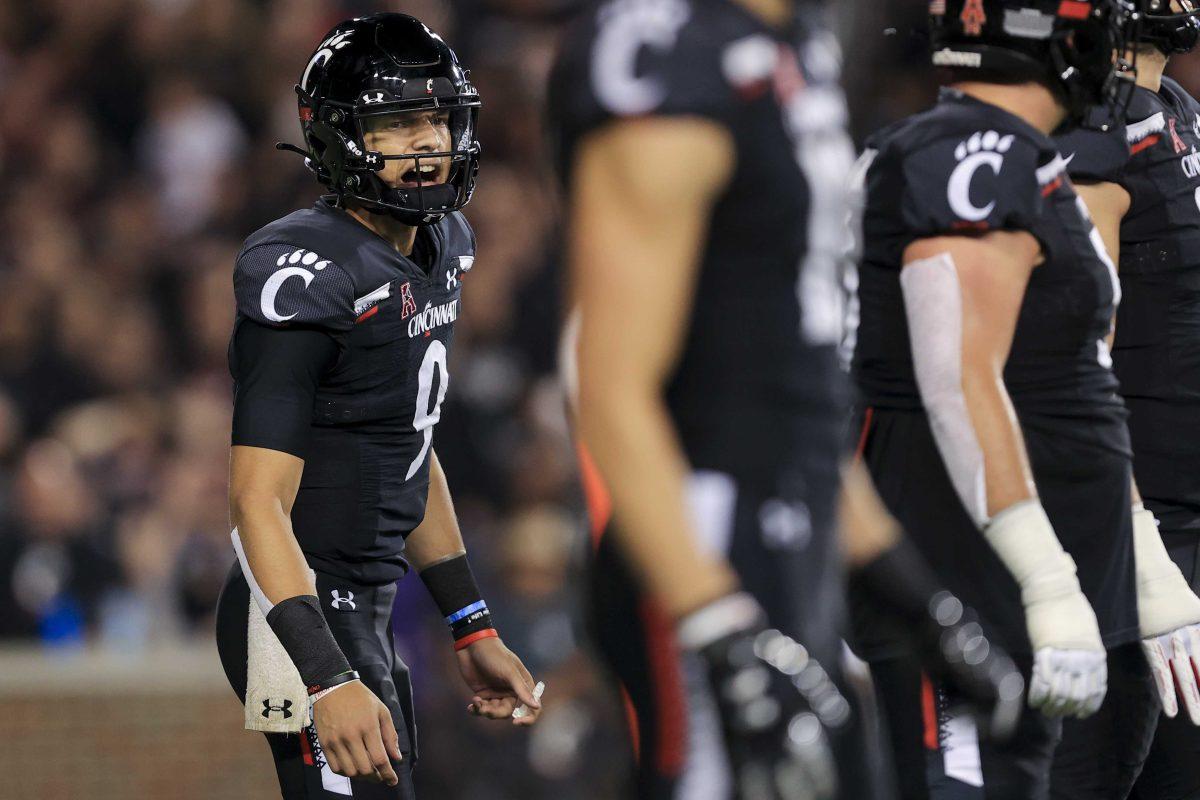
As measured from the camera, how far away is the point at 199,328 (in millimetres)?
8234

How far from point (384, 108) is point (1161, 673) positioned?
197 centimetres

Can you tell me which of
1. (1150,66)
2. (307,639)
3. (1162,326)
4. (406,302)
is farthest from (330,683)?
(1150,66)

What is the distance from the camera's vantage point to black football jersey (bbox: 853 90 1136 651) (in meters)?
3.19

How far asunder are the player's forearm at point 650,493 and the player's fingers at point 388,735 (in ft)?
3.11

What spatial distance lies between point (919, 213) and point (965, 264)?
13 cm

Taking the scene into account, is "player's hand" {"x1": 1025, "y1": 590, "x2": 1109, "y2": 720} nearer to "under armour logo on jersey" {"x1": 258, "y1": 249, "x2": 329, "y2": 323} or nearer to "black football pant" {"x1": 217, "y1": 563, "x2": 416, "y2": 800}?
"black football pant" {"x1": 217, "y1": 563, "x2": 416, "y2": 800}

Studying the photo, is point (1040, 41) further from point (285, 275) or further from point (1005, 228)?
point (285, 275)

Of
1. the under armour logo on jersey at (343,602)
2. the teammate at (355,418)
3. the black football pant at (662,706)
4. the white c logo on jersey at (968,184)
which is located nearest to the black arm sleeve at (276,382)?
the teammate at (355,418)

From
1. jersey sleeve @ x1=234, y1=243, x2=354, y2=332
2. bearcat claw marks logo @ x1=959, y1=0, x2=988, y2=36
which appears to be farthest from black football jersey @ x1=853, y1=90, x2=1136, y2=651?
jersey sleeve @ x1=234, y1=243, x2=354, y2=332

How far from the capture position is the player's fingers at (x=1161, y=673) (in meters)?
3.80

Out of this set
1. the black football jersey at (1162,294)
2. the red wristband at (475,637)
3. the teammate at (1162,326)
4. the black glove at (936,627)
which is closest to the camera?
the black glove at (936,627)

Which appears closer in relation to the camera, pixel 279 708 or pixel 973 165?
pixel 973 165

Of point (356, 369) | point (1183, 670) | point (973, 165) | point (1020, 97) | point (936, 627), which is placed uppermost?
point (1020, 97)

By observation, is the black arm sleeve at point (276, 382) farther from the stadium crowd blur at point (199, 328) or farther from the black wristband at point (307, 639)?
the stadium crowd blur at point (199, 328)
